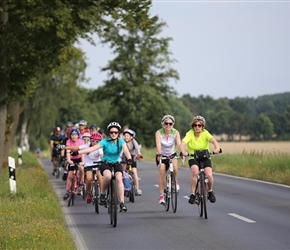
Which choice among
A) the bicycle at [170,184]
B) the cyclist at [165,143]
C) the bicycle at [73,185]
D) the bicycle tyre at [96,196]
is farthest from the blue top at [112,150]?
the bicycle at [73,185]

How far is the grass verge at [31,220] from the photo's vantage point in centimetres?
1197

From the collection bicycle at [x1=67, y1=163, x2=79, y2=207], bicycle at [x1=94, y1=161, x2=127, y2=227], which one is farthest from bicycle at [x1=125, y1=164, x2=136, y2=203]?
bicycle at [x1=94, y1=161, x2=127, y2=227]

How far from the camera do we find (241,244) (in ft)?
39.8

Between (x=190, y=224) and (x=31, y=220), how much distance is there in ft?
8.64

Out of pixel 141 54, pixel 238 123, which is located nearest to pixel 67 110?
pixel 238 123

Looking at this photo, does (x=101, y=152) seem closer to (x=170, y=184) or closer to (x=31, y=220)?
(x=170, y=184)

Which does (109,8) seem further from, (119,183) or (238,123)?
(238,123)

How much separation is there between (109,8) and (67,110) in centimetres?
11356

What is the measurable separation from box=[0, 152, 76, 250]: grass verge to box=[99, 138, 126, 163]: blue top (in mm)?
1378

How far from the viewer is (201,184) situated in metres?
16.1

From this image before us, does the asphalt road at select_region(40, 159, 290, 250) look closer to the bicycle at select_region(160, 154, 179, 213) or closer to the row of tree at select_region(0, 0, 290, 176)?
the bicycle at select_region(160, 154, 179, 213)

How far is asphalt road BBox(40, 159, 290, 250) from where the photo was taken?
12531 mm

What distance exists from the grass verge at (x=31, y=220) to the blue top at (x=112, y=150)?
4.52ft

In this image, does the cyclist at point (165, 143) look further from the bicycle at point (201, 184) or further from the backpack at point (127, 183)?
the backpack at point (127, 183)
